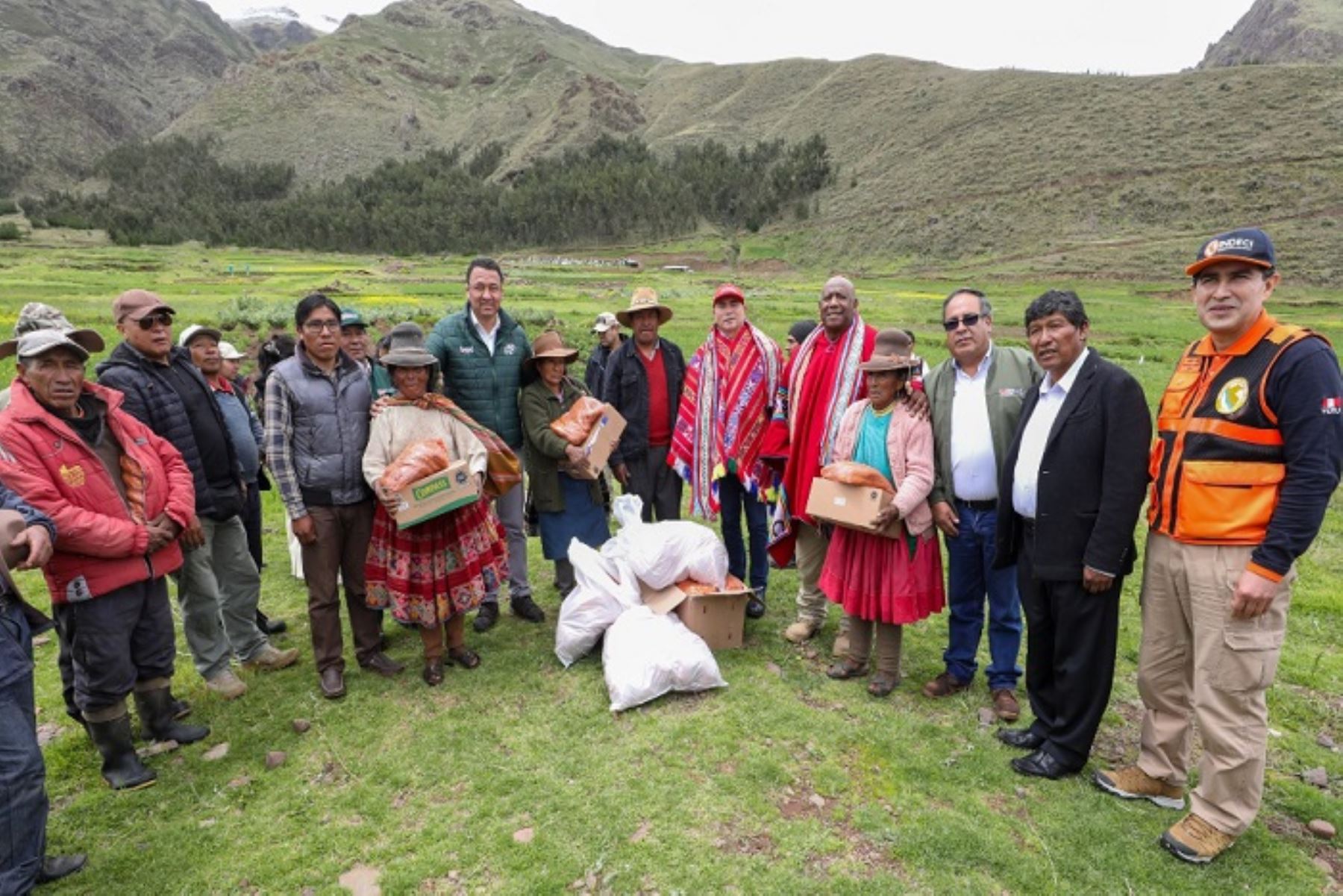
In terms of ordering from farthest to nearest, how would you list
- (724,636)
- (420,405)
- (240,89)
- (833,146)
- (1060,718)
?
(240,89) < (833,146) < (724,636) < (420,405) < (1060,718)

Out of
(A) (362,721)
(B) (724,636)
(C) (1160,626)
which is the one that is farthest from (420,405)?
(C) (1160,626)

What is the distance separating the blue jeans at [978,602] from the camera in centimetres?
422

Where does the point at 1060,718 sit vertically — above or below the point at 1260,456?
below

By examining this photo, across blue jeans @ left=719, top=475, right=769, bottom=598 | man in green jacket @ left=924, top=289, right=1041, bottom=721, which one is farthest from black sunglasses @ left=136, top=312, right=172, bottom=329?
man in green jacket @ left=924, top=289, right=1041, bottom=721

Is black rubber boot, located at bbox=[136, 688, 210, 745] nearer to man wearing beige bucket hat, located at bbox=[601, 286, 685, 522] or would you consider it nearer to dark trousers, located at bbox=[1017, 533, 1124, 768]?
man wearing beige bucket hat, located at bbox=[601, 286, 685, 522]

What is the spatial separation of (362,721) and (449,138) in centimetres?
15424

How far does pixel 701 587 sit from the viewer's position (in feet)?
16.0

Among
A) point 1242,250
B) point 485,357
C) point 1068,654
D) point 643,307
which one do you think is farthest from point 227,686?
point 1242,250

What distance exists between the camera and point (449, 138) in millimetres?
138625

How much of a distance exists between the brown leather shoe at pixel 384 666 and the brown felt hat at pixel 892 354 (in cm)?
365

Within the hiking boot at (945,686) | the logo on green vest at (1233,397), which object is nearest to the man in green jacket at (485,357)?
the hiking boot at (945,686)

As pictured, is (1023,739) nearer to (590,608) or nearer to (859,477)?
(859,477)

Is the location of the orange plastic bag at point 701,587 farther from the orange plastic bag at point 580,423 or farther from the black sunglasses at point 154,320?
the black sunglasses at point 154,320

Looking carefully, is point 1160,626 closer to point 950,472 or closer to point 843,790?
point 950,472
